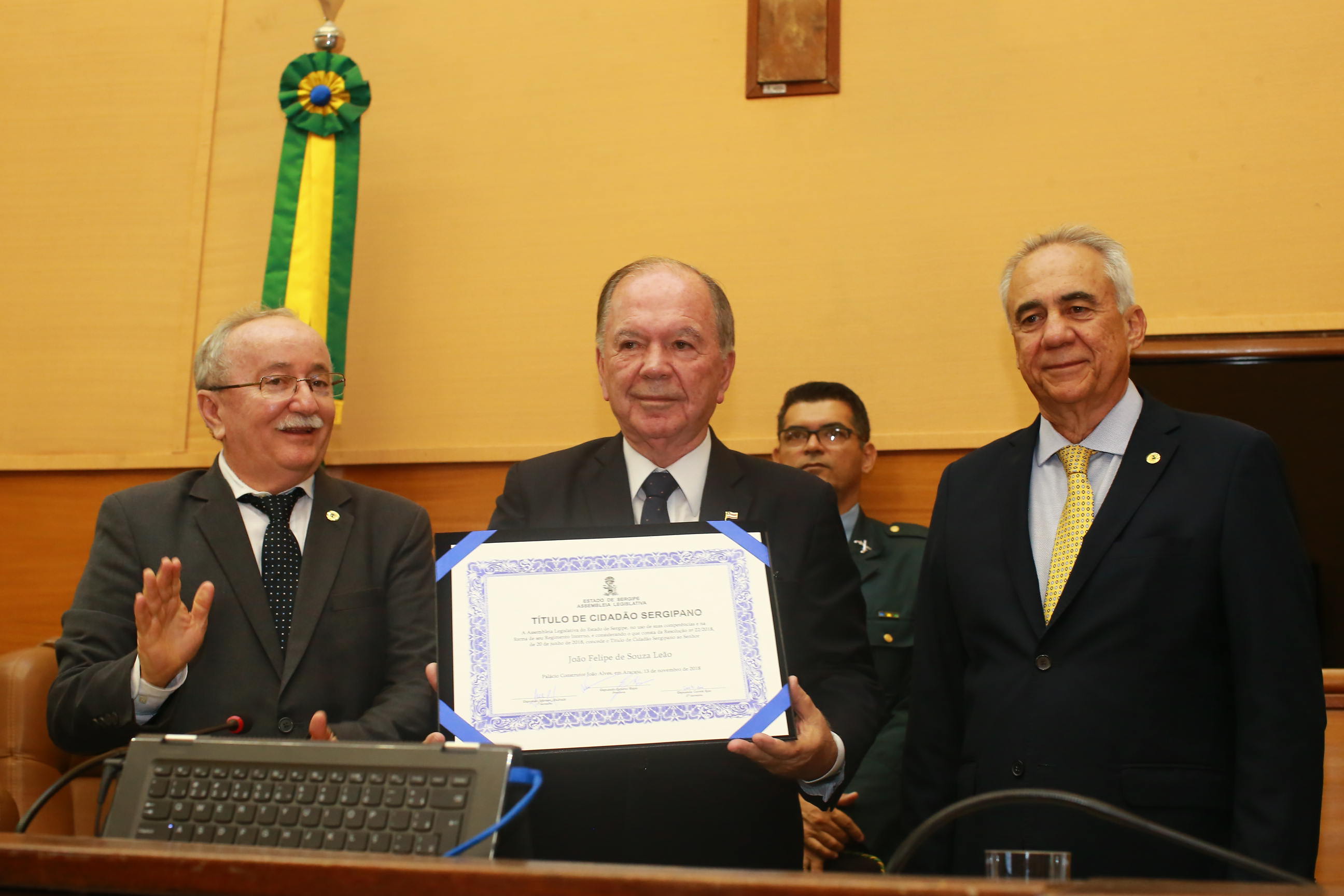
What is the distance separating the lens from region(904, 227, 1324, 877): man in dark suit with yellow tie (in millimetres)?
1768

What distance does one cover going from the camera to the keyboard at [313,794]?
3.69 ft

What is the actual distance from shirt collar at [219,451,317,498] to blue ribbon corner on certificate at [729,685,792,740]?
131 cm

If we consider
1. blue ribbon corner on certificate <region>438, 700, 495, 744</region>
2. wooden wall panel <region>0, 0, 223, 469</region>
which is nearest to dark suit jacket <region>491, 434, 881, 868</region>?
blue ribbon corner on certificate <region>438, 700, 495, 744</region>

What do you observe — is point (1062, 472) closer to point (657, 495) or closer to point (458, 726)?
point (657, 495)

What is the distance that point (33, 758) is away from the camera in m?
2.89

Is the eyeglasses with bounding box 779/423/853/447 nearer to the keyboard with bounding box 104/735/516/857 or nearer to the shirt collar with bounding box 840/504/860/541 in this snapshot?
the shirt collar with bounding box 840/504/860/541

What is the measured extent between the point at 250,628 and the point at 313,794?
1155mm

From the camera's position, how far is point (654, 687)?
1544 millimetres

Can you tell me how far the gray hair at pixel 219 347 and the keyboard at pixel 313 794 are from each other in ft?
4.46

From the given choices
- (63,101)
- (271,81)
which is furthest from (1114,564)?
(63,101)

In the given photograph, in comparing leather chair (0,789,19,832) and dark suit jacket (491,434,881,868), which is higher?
dark suit jacket (491,434,881,868)

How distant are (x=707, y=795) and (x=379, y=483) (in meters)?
2.42

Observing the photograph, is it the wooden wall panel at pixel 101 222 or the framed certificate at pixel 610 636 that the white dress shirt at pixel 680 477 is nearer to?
the framed certificate at pixel 610 636

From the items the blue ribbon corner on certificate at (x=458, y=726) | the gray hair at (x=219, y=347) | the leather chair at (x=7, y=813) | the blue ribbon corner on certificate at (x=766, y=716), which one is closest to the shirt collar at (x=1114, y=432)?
the blue ribbon corner on certificate at (x=766, y=716)
